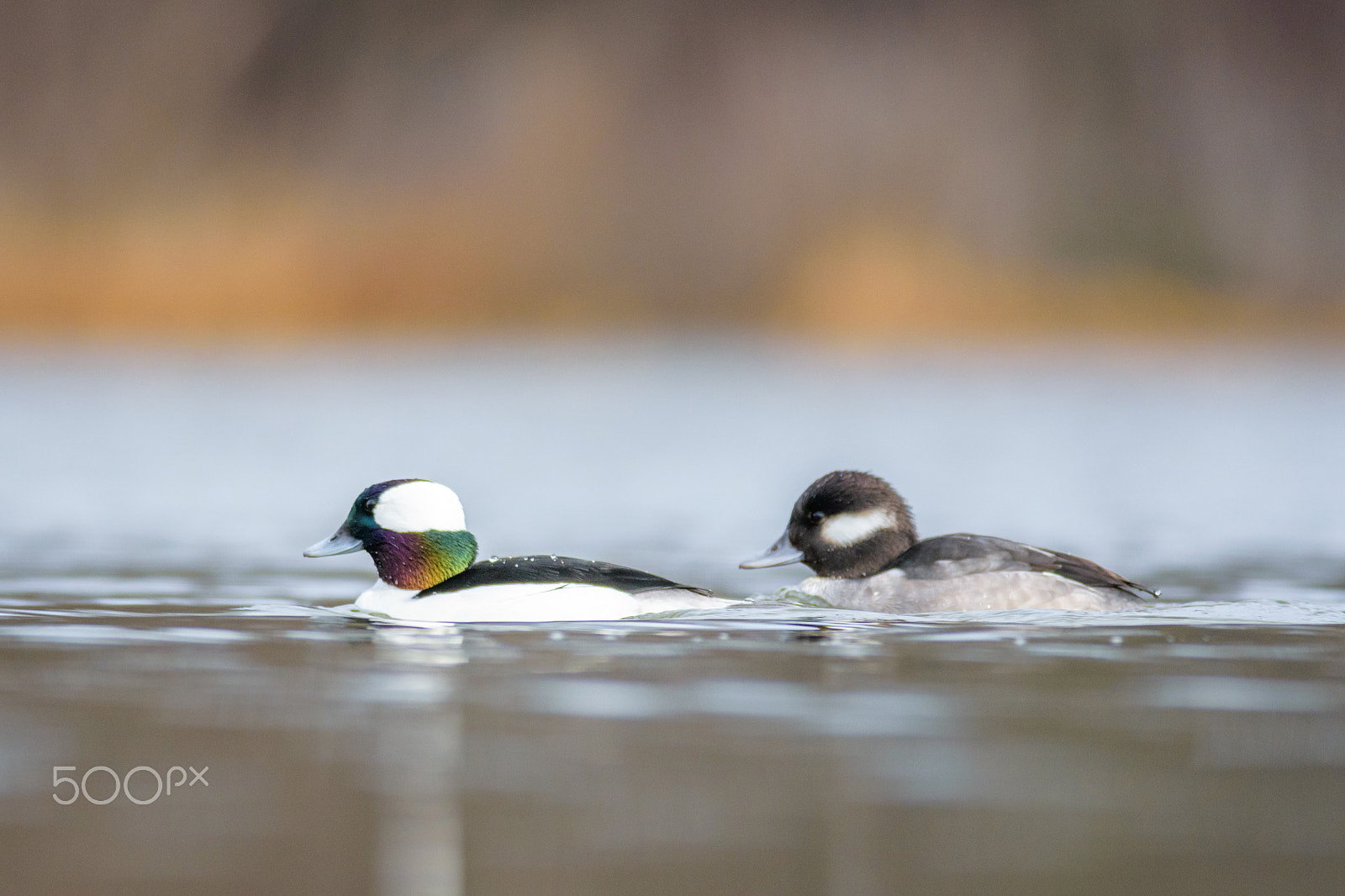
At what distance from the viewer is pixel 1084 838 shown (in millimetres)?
5508

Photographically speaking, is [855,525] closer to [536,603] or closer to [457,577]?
[536,603]

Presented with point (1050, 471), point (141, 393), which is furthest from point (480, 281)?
point (1050, 471)

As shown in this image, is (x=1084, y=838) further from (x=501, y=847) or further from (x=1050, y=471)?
(x=1050, y=471)

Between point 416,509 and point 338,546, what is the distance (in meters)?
0.48

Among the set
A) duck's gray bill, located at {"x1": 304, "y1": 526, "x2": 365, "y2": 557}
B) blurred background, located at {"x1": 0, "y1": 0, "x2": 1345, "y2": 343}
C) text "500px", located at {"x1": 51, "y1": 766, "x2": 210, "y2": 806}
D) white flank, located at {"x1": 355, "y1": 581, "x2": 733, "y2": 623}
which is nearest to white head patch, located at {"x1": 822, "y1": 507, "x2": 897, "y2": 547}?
white flank, located at {"x1": 355, "y1": 581, "x2": 733, "y2": 623}

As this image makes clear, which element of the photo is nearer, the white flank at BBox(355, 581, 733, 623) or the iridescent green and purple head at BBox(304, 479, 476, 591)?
the white flank at BBox(355, 581, 733, 623)

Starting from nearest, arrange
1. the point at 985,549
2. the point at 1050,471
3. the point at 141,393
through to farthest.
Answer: the point at 985,549, the point at 1050,471, the point at 141,393

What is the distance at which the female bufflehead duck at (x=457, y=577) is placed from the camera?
948 centimetres

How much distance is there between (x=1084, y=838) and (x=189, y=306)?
72.8 meters

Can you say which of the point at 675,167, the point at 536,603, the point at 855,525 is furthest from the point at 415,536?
the point at 675,167

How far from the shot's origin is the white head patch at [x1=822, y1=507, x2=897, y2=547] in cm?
1070

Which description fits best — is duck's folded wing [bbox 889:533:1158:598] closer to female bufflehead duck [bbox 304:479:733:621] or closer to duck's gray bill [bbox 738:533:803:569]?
duck's gray bill [bbox 738:533:803:569]

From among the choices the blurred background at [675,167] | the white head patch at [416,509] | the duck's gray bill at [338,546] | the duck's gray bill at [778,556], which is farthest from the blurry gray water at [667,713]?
the blurred background at [675,167]

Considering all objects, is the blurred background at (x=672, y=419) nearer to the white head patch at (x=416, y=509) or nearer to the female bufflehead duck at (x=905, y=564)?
the female bufflehead duck at (x=905, y=564)
